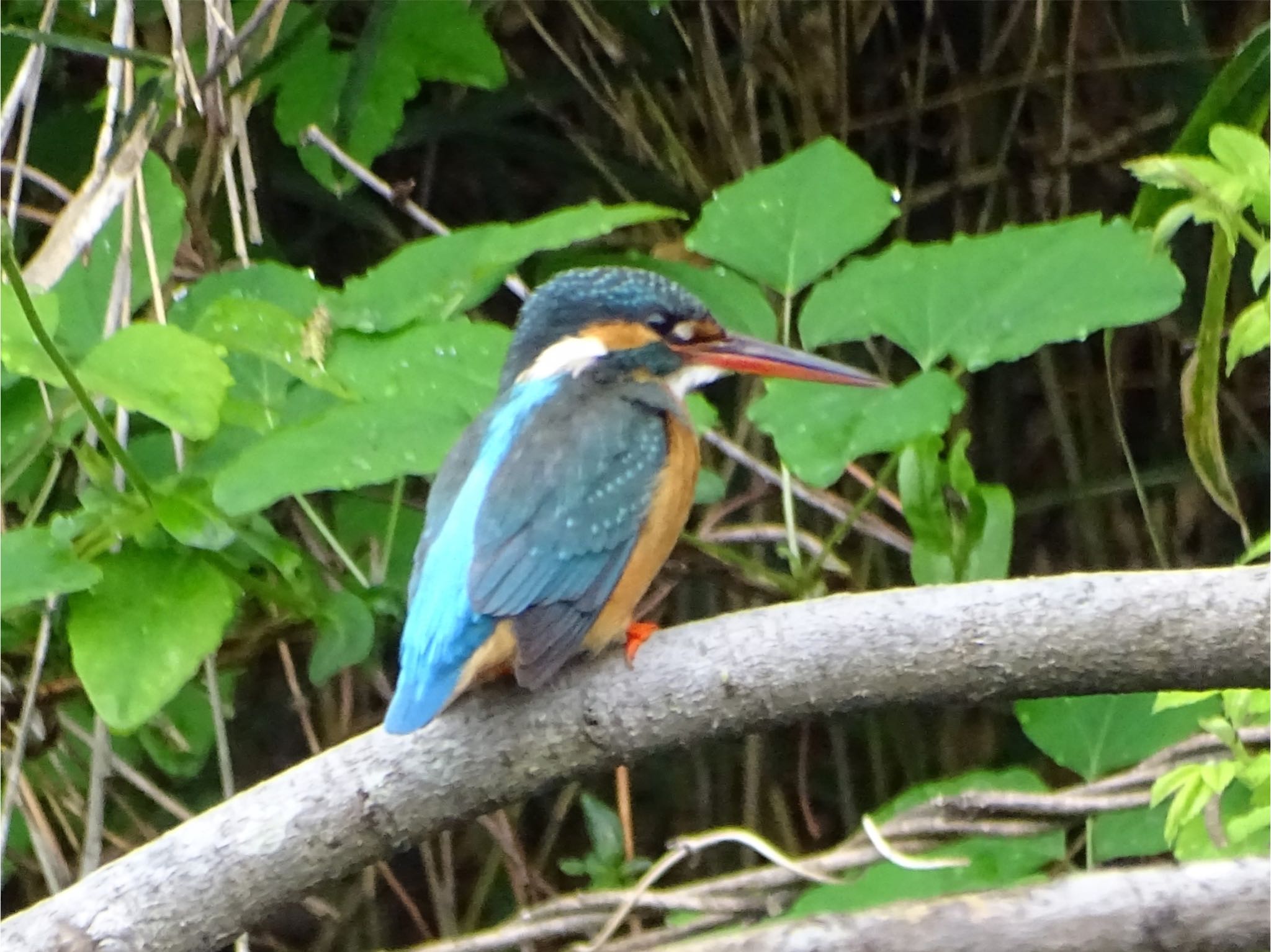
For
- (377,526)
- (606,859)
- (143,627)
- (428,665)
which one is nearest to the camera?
(428,665)

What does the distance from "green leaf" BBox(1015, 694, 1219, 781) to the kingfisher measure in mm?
451

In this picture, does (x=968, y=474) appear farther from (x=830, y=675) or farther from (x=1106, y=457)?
(x=1106, y=457)

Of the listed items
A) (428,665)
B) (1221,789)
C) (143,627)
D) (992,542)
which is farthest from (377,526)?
(1221,789)

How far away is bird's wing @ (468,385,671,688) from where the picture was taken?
130cm

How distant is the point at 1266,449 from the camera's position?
7.29 ft

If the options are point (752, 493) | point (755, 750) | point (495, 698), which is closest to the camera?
point (495, 698)

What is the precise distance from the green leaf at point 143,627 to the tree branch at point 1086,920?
0.60m

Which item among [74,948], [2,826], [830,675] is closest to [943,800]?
[830,675]

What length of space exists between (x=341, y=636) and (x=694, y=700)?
538mm

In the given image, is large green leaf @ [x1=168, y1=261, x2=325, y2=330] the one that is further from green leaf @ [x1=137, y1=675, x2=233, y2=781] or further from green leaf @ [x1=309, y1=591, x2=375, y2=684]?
green leaf @ [x1=137, y1=675, x2=233, y2=781]

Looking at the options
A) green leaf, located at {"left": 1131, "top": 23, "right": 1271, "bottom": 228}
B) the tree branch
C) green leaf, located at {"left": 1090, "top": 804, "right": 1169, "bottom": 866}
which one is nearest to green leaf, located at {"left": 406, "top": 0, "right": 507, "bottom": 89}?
green leaf, located at {"left": 1131, "top": 23, "right": 1271, "bottom": 228}

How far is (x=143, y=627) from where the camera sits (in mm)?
1337

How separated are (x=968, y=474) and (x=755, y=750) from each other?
2.77ft

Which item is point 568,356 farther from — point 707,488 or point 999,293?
point 999,293
